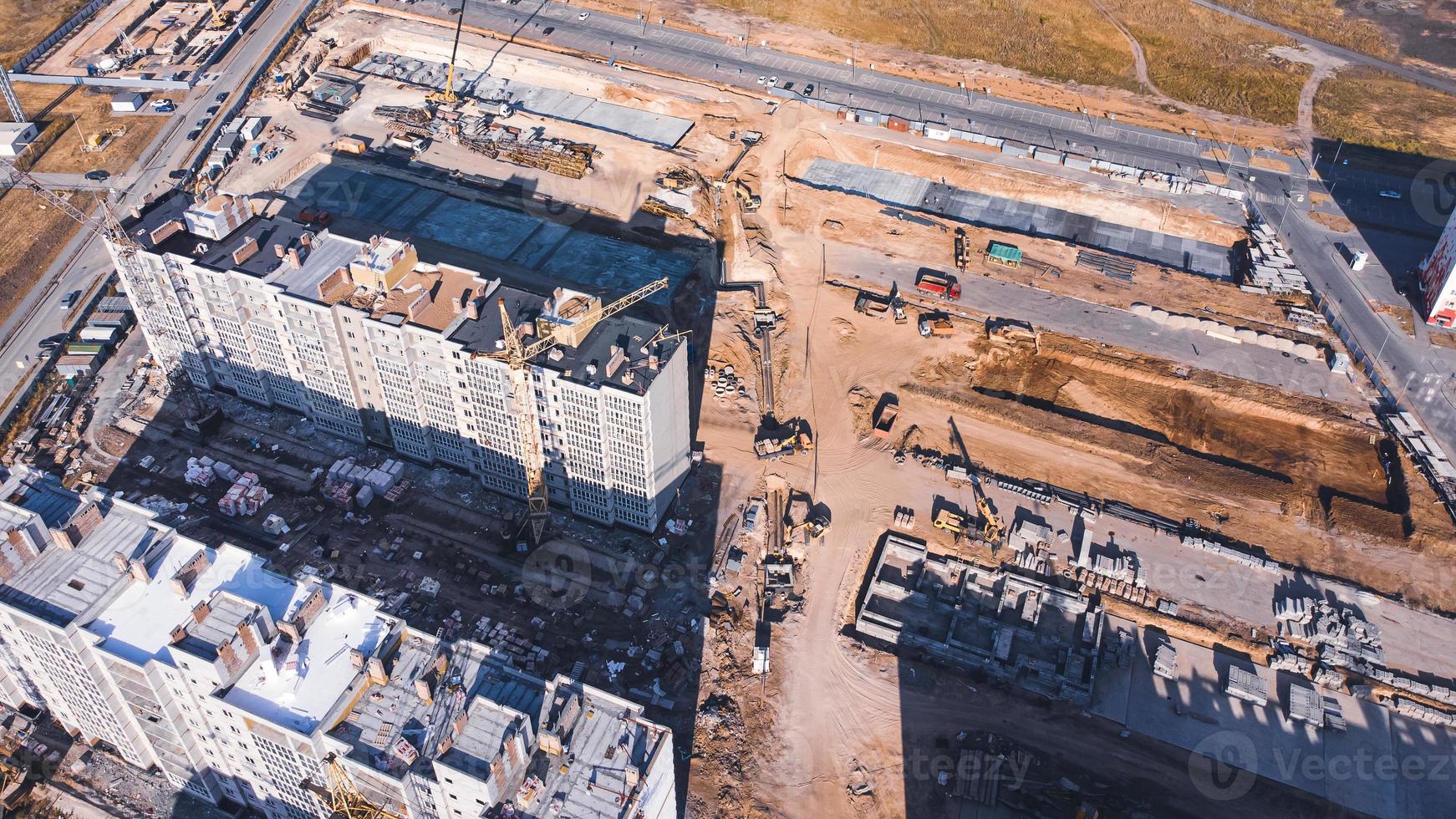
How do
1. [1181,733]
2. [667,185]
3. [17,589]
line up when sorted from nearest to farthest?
1. [17,589]
2. [1181,733]
3. [667,185]

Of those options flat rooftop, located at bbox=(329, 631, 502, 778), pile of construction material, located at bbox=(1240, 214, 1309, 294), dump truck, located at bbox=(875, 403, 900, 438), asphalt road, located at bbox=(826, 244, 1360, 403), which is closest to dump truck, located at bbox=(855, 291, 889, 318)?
asphalt road, located at bbox=(826, 244, 1360, 403)

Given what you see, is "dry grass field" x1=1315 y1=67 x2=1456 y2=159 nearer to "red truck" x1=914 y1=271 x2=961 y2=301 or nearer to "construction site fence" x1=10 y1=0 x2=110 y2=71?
"red truck" x1=914 y1=271 x2=961 y2=301

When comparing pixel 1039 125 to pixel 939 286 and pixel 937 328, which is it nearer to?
pixel 939 286

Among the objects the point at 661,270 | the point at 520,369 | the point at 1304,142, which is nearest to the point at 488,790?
the point at 520,369

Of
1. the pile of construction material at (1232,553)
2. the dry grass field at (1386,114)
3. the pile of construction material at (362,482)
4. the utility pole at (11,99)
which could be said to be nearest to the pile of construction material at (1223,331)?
the pile of construction material at (1232,553)

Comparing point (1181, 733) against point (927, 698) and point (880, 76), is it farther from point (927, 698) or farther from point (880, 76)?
point (880, 76)
